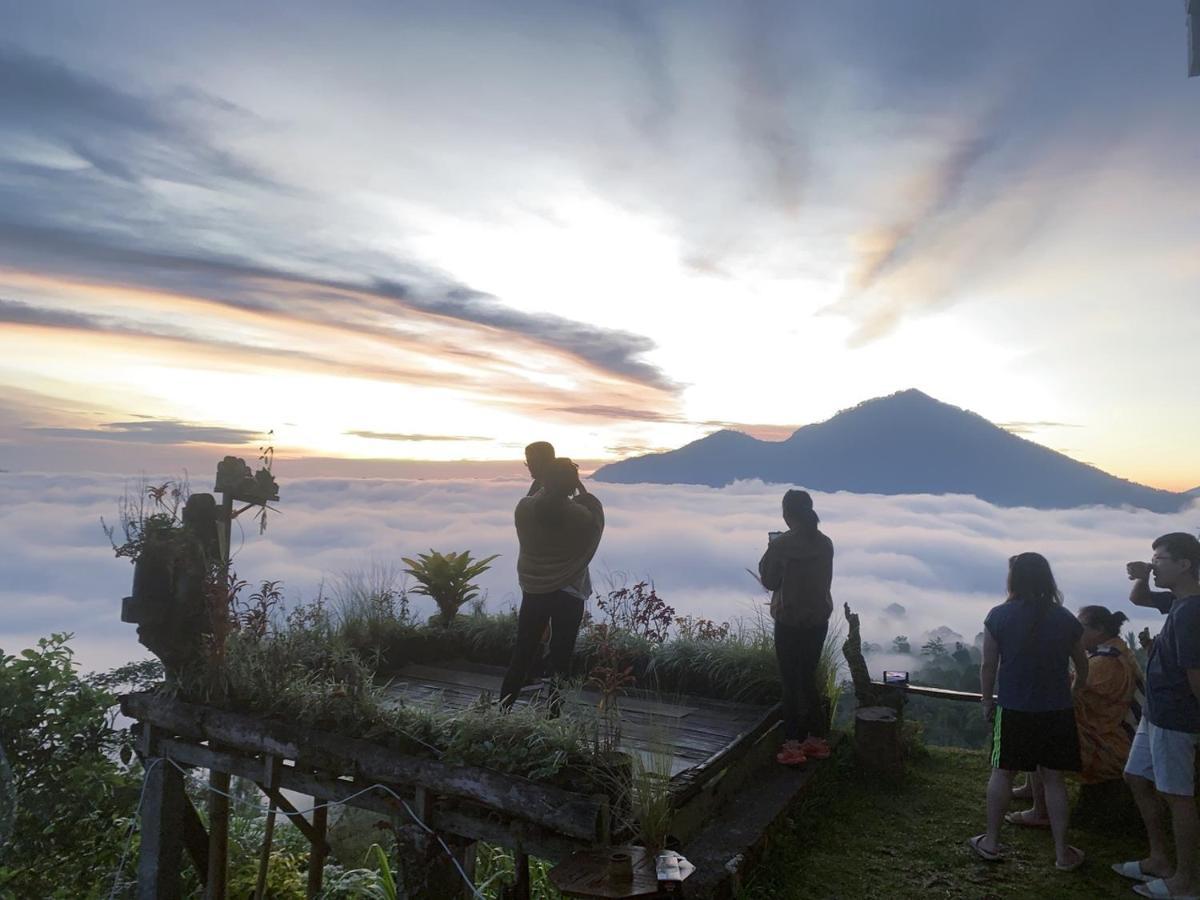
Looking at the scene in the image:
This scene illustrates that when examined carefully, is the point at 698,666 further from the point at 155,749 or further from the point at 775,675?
the point at 155,749

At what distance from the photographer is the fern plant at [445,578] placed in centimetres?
1074

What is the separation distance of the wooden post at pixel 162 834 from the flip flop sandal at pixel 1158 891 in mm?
8314

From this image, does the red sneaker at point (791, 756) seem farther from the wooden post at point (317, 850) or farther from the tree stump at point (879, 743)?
the wooden post at point (317, 850)

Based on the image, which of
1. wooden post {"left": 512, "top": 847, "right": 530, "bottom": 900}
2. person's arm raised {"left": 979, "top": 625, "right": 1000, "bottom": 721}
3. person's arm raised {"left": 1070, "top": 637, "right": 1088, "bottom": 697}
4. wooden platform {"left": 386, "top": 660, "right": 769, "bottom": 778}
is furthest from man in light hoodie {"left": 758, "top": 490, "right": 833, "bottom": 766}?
wooden post {"left": 512, "top": 847, "right": 530, "bottom": 900}

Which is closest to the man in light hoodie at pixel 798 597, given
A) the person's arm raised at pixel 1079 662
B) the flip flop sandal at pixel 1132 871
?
the person's arm raised at pixel 1079 662

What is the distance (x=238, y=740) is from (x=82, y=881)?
5027 mm

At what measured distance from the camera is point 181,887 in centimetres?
818

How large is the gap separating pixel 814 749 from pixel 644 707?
178cm

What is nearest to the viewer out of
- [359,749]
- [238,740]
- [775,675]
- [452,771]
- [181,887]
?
[452,771]

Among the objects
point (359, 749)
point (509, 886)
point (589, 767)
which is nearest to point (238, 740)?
point (359, 749)

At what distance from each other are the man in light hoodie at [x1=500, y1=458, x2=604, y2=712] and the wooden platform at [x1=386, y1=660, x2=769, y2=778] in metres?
0.49

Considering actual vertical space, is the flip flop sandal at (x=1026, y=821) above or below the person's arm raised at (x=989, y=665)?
below

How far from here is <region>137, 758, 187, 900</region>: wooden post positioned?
7820 millimetres

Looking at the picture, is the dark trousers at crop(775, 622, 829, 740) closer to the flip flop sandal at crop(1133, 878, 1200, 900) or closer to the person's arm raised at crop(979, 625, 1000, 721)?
the person's arm raised at crop(979, 625, 1000, 721)
